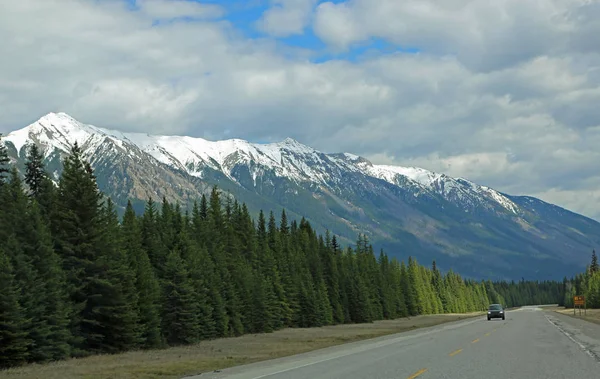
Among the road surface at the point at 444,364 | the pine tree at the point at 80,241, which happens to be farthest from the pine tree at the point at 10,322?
the road surface at the point at 444,364

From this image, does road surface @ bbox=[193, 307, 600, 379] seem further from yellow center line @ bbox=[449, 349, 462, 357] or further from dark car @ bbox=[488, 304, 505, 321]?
dark car @ bbox=[488, 304, 505, 321]

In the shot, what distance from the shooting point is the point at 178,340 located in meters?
49.7

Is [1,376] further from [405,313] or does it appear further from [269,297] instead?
[405,313]

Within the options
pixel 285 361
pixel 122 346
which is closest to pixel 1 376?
pixel 285 361

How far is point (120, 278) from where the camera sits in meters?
41.0

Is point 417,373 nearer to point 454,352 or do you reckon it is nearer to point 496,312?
point 454,352

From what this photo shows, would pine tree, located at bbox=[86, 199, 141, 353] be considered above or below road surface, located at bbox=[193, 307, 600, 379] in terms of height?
above

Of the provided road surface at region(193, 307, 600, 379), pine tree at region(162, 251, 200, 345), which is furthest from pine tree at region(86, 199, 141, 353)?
road surface at region(193, 307, 600, 379)

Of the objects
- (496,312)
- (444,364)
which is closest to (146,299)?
(444,364)

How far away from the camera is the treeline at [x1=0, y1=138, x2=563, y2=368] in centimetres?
3322

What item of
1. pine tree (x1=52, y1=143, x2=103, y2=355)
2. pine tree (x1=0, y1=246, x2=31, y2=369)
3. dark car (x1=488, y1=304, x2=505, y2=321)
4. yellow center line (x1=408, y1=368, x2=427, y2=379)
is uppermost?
pine tree (x1=52, y1=143, x2=103, y2=355)

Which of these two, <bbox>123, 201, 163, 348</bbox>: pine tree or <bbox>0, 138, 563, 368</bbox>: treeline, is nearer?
<bbox>0, 138, 563, 368</bbox>: treeline

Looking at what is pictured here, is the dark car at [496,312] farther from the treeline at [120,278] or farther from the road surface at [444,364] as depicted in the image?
the road surface at [444,364]

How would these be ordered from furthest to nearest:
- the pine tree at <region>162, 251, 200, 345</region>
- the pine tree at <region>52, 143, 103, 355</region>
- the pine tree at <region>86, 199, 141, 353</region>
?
the pine tree at <region>162, 251, 200, 345</region> < the pine tree at <region>86, 199, 141, 353</region> < the pine tree at <region>52, 143, 103, 355</region>
